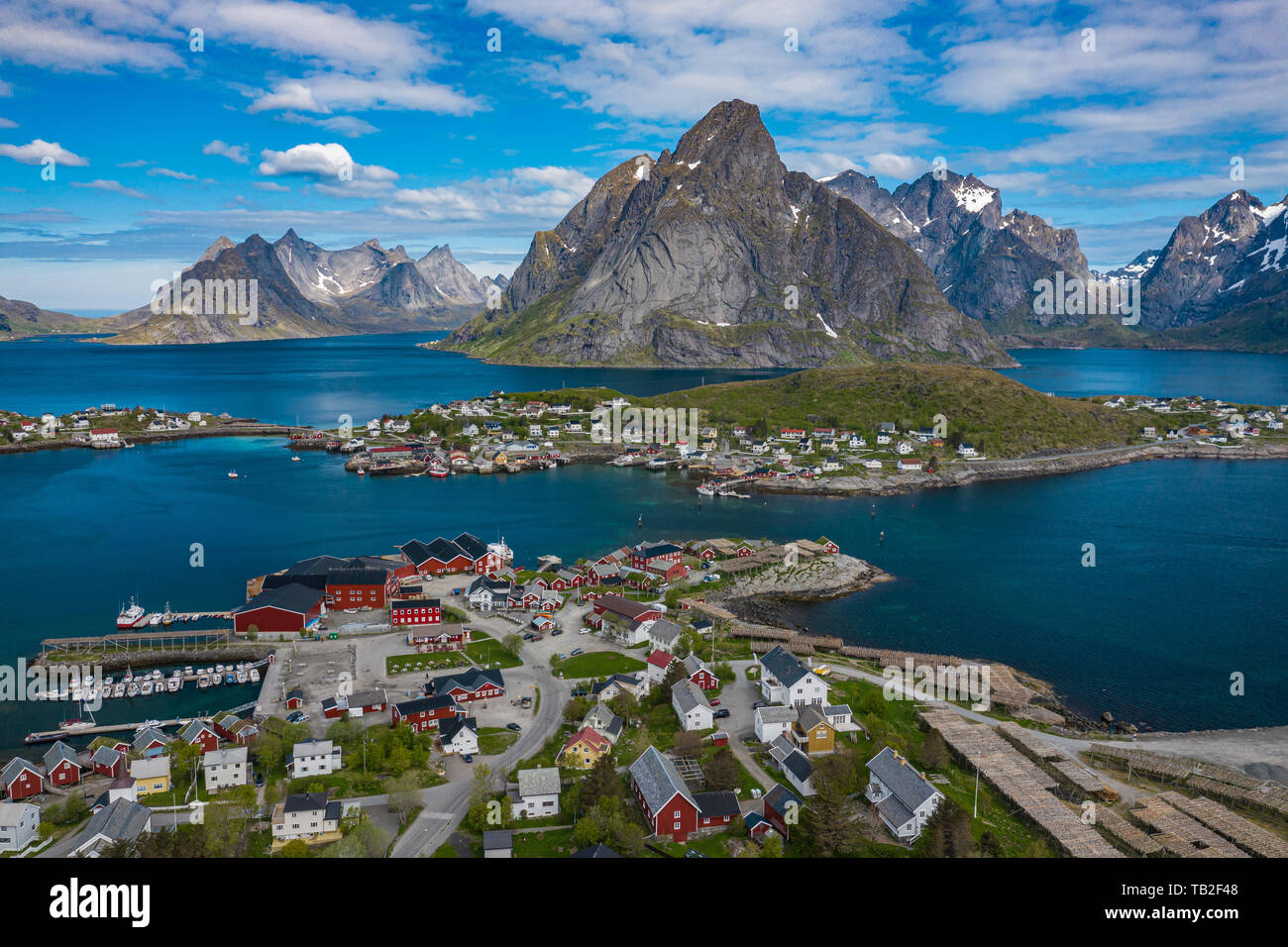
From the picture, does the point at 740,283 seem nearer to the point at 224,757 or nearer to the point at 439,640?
the point at 439,640

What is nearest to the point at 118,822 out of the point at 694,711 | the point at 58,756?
the point at 58,756

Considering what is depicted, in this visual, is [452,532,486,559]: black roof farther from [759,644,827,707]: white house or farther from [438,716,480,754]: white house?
Answer: [759,644,827,707]: white house

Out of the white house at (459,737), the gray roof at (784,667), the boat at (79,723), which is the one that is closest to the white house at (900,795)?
the gray roof at (784,667)

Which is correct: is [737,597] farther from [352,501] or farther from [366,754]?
[352,501]

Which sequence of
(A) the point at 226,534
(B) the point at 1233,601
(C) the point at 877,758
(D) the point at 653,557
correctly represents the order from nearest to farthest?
(C) the point at 877,758 < (B) the point at 1233,601 < (D) the point at 653,557 < (A) the point at 226,534

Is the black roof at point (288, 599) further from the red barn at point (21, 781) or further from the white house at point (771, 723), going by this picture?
the white house at point (771, 723)
